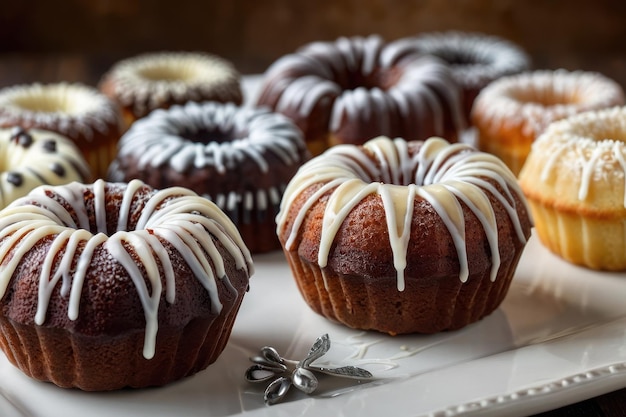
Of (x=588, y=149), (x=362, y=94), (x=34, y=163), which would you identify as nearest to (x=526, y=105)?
(x=362, y=94)

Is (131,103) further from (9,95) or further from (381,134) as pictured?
(381,134)

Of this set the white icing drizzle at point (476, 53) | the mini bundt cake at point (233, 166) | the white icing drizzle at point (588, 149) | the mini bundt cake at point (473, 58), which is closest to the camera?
the white icing drizzle at point (588, 149)

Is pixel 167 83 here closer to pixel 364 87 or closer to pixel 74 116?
pixel 74 116

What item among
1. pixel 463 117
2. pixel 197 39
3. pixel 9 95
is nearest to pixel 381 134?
pixel 463 117

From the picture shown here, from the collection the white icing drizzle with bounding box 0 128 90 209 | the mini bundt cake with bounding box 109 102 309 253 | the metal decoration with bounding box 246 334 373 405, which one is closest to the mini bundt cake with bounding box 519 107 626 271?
the mini bundt cake with bounding box 109 102 309 253

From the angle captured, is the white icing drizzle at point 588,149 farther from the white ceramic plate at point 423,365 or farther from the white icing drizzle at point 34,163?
the white icing drizzle at point 34,163

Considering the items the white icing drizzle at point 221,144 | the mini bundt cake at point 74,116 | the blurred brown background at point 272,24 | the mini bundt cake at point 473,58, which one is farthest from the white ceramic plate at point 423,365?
the blurred brown background at point 272,24
